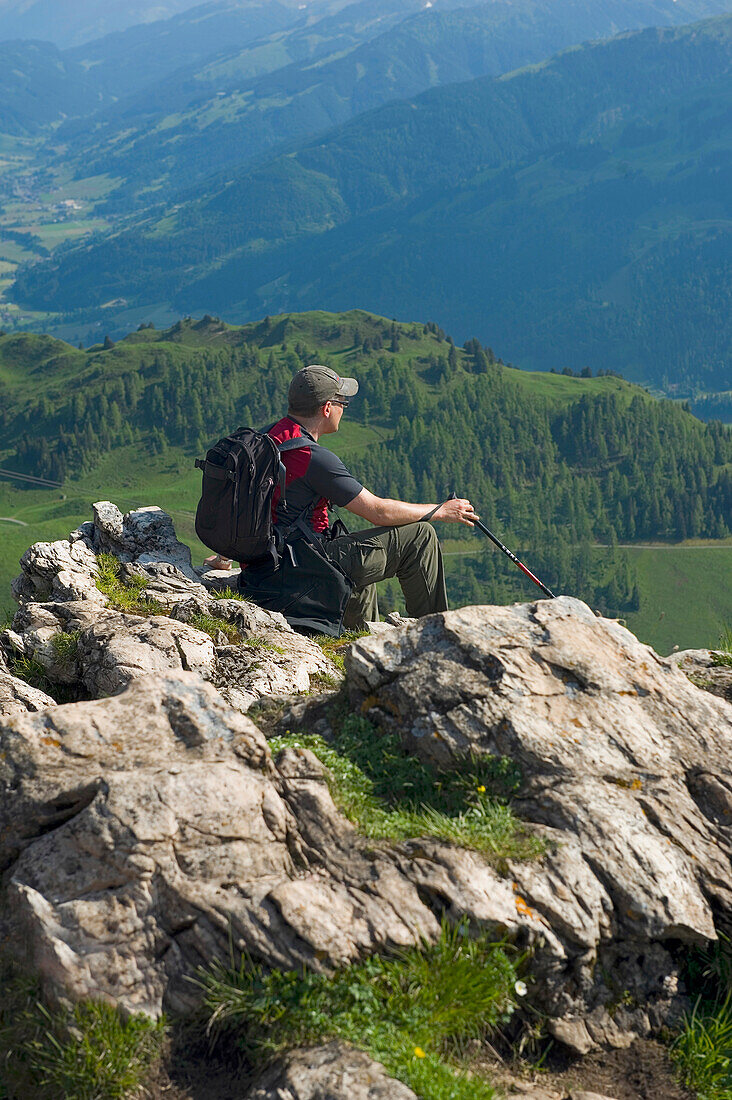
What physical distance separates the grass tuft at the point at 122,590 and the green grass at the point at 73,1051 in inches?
316

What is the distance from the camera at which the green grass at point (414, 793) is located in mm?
9148

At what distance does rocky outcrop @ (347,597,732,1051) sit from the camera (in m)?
8.80

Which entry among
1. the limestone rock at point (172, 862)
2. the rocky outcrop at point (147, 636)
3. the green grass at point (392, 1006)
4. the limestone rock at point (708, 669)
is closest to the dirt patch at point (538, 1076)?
the green grass at point (392, 1006)

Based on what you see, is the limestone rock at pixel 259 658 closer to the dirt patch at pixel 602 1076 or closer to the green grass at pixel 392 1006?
the green grass at pixel 392 1006

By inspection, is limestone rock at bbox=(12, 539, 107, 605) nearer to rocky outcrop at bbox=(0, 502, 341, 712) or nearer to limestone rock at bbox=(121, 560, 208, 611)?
rocky outcrop at bbox=(0, 502, 341, 712)

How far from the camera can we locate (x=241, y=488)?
14.8m

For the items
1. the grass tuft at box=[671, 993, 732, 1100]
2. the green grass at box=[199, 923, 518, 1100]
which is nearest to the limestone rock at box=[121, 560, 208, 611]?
the green grass at box=[199, 923, 518, 1100]

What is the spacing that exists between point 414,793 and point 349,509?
6157 millimetres

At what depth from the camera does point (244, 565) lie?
16609 mm

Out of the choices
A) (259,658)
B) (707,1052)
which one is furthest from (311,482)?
A: (707,1052)

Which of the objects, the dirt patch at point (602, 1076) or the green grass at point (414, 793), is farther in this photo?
the green grass at point (414, 793)

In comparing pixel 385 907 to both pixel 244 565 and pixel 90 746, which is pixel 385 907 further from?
pixel 244 565

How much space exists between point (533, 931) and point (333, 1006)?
6.47 feet

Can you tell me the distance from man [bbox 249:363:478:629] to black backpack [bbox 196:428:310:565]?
1.49 feet
